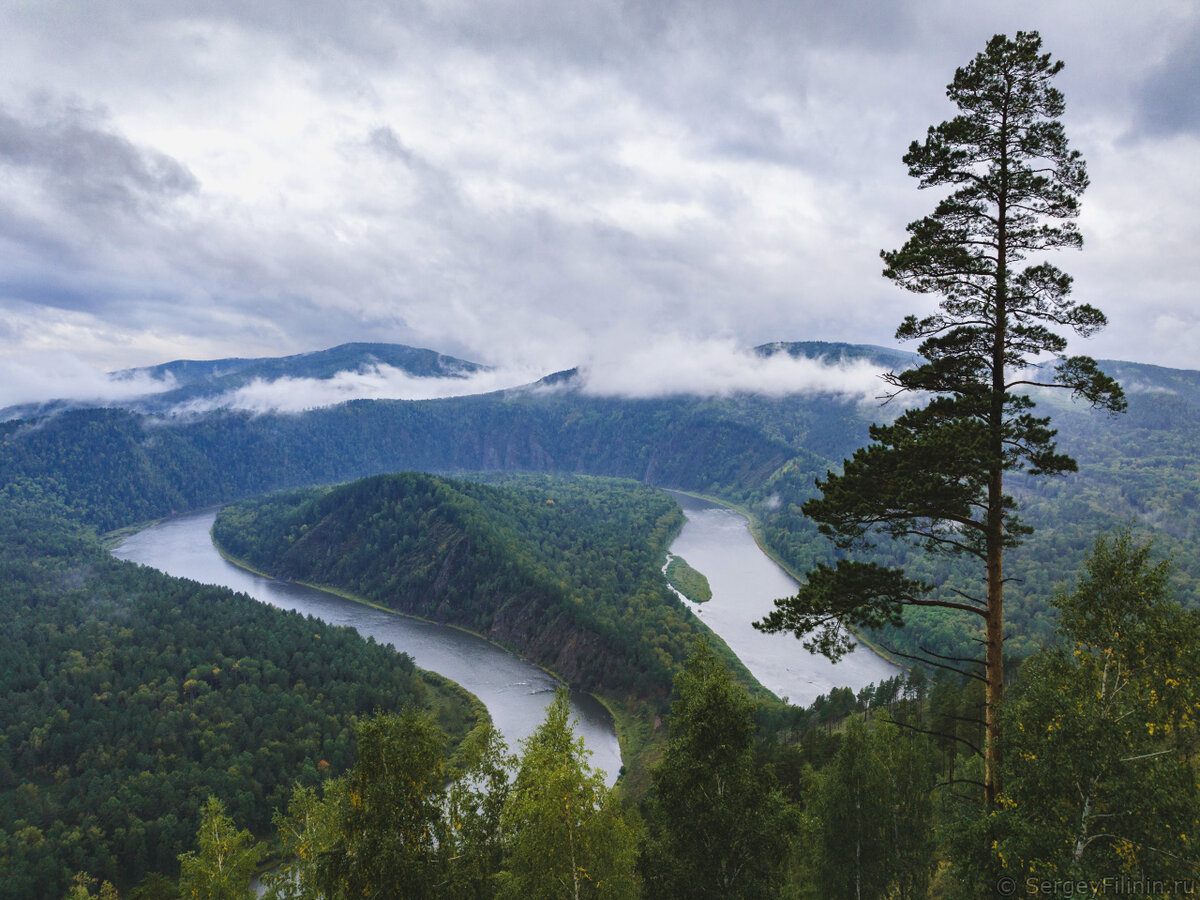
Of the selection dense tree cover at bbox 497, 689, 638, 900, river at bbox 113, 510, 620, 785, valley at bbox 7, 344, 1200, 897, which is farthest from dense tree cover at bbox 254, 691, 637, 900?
river at bbox 113, 510, 620, 785

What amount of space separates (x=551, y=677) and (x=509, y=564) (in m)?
31.7

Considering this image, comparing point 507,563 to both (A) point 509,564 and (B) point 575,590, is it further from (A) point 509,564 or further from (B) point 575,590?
(B) point 575,590

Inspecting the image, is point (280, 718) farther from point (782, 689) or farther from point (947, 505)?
point (947, 505)

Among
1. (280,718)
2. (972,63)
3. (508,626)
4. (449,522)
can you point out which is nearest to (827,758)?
(972,63)

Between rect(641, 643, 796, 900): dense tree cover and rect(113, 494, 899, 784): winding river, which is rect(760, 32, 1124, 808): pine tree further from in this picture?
rect(113, 494, 899, 784): winding river

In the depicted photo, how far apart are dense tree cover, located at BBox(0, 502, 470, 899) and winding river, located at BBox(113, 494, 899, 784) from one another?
29.9 feet

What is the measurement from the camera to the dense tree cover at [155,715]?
53.5 m

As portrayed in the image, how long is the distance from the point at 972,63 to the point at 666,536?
159280mm

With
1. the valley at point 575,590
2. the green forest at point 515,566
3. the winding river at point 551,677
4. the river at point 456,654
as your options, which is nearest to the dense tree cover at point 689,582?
the winding river at point 551,677

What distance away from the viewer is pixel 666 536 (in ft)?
551

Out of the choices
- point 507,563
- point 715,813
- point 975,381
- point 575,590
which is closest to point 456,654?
point 507,563

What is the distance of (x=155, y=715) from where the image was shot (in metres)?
69.1

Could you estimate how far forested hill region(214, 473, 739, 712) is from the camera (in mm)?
90312

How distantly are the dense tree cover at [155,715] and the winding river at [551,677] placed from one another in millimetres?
9117
